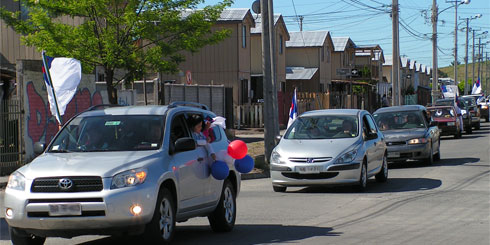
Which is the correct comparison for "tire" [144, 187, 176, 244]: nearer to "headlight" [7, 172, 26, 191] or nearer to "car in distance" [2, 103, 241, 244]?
"car in distance" [2, 103, 241, 244]

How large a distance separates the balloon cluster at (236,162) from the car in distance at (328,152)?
3.82m

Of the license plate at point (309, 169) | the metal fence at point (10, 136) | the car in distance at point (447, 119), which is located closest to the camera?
the license plate at point (309, 169)

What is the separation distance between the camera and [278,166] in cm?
1515

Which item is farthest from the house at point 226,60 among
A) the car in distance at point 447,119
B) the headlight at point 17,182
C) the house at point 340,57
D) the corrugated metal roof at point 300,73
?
the headlight at point 17,182

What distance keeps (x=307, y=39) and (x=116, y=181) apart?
168 ft

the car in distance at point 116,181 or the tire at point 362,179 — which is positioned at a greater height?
the car in distance at point 116,181

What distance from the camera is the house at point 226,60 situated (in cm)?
4247

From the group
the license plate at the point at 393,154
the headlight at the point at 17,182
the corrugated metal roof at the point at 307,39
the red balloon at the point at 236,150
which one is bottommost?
the license plate at the point at 393,154

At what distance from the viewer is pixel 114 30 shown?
21.4 metres

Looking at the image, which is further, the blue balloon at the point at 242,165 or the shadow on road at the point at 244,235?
the blue balloon at the point at 242,165

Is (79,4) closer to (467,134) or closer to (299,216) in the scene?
(299,216)

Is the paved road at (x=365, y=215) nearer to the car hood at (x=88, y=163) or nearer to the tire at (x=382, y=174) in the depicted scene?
the tire at (x=382, y=174)

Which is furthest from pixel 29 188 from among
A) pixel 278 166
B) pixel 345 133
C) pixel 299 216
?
pixel 345 133

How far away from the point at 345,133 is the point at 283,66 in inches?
1366
